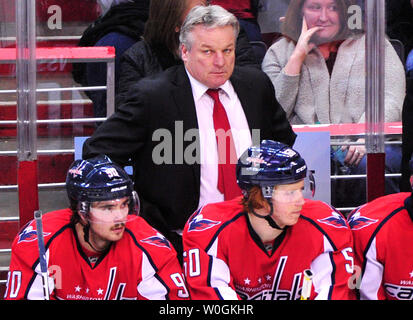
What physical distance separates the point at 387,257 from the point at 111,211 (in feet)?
2.71

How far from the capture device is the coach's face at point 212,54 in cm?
317

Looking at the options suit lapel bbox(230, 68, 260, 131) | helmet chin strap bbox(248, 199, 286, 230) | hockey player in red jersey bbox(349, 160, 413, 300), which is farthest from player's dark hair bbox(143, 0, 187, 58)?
hockey player in red jersey bbox(349, 160, 413, 300)

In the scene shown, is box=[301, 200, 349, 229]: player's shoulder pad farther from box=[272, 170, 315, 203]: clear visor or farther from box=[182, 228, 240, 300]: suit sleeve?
box=[182, 228, 240, 300]: suit sleeve

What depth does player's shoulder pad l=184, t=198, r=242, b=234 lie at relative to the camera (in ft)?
9.77

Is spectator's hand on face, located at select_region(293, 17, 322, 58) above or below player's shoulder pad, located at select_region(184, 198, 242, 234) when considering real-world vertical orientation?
above

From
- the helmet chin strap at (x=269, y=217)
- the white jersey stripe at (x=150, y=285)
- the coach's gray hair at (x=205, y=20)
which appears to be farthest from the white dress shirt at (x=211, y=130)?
the white jersey stripe at (x=150, y=285)


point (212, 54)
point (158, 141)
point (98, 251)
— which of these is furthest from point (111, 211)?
point (212, 54)

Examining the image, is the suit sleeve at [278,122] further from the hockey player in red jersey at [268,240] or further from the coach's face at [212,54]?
the hockey player in red jersey at [268,240]

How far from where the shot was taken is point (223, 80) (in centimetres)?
321

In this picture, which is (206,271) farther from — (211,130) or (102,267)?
(211,130)

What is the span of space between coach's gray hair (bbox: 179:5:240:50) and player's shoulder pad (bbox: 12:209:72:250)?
0.66 meters

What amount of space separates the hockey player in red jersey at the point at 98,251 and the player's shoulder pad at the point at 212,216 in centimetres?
10
